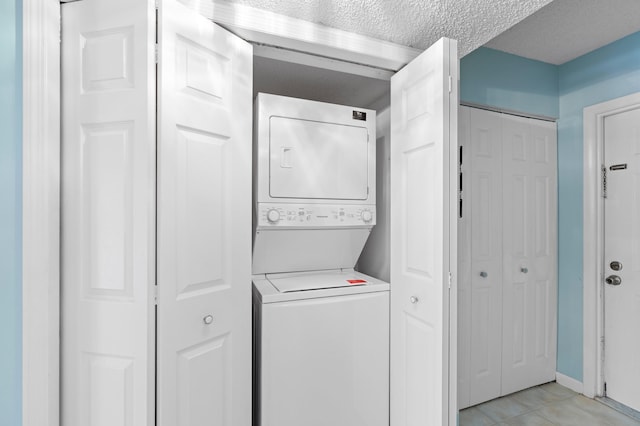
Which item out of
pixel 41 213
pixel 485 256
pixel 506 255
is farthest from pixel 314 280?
pixel 506 255

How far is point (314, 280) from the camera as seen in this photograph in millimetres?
1866

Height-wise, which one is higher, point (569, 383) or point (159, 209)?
point (159, 209)

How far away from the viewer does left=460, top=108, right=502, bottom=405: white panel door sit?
2355 millimetres

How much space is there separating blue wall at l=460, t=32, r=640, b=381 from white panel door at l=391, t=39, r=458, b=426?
3.02ft

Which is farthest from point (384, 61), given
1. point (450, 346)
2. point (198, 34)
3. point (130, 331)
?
point (130, 331)

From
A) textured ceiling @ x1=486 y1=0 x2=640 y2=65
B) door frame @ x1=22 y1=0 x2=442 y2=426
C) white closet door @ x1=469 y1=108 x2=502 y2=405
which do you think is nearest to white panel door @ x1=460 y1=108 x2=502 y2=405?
white closet door @ x1=469 y1=108 x2=502 y2=405

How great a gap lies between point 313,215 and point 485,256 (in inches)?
56.6

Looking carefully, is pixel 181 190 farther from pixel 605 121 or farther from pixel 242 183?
pixel 605 121

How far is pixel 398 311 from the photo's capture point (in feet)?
5.81

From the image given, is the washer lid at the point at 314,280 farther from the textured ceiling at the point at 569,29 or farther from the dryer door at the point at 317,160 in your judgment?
the textured ceiling at the point at 569,29

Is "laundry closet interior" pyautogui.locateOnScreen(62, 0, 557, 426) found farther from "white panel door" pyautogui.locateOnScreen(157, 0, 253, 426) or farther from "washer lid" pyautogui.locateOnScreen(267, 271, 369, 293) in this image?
"washer lid" pyautogui.locateOnScreen(267, 271, 369, 293)

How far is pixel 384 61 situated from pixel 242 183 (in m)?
1.02

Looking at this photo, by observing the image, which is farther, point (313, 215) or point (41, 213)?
point (313, 215)
